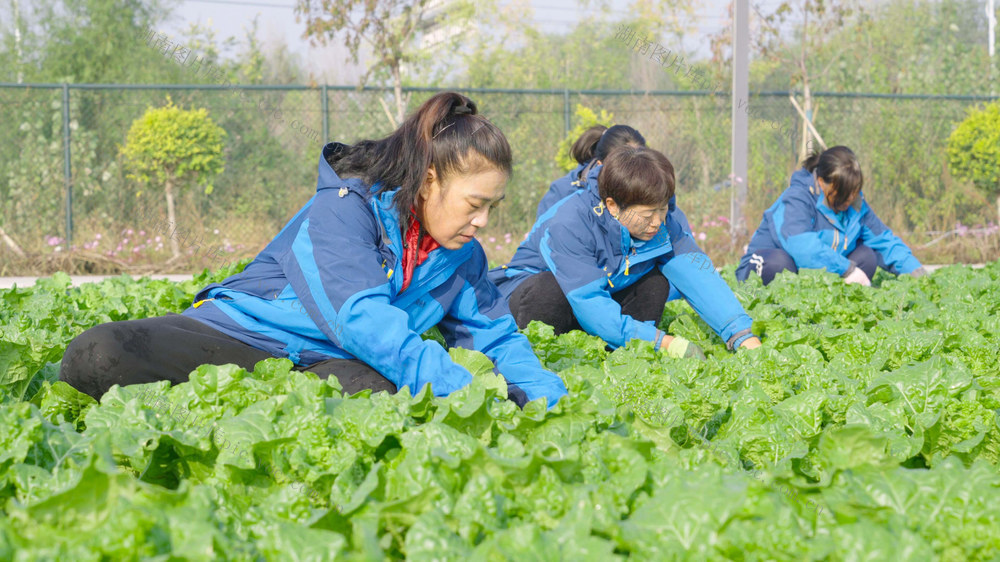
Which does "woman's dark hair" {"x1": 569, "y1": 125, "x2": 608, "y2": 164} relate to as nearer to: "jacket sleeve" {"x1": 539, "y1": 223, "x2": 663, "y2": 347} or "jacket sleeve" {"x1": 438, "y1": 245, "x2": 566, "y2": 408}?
"jacket sleeve" {"x1": 539, "y1": 223, "x2": 663, "y2": 347}

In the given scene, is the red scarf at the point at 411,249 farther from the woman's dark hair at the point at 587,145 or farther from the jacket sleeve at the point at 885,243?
the jacket sleeve at the point at 885,243

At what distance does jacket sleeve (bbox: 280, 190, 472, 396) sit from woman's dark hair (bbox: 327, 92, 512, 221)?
126mm

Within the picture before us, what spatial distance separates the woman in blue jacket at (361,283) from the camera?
2600mm

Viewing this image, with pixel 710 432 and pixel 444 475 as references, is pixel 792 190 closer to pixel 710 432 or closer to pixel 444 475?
pixel 710 432

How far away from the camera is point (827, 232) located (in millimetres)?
6539

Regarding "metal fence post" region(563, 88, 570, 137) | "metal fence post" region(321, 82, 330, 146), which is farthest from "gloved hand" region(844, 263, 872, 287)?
"metal fence post" region(321, 82, 330, 146)

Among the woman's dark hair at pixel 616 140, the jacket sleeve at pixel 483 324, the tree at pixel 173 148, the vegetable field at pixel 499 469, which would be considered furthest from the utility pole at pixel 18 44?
Result: the jacket sleeve at pixel 483 324

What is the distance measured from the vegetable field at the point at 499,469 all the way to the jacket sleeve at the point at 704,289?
1.01m

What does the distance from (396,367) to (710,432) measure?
36.8 inches

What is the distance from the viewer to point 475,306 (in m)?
3.15

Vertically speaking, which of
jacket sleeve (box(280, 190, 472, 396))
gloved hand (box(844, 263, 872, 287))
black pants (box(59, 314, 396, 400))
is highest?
jacket sleeve (box(280, 190, 472, 396))

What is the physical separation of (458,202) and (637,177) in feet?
5.00

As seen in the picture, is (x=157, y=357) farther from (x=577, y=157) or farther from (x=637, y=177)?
(x=577, y=157)

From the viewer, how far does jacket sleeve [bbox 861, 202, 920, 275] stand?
22.2 ft
